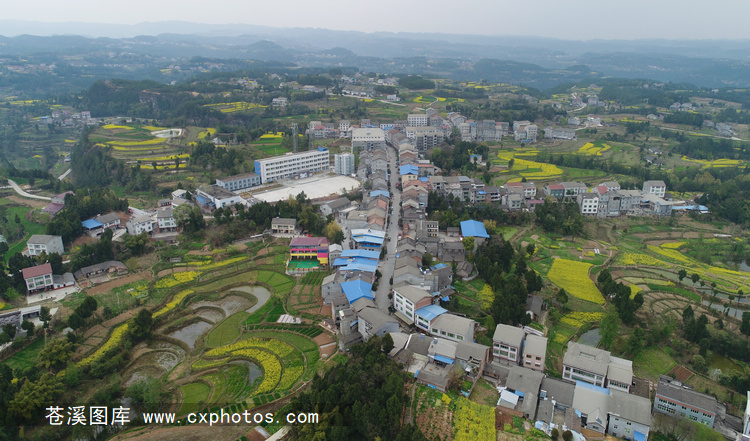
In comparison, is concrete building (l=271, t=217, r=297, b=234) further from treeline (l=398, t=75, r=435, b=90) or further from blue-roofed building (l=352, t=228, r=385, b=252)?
treeline (l=398, t=75, r=435, b=90)

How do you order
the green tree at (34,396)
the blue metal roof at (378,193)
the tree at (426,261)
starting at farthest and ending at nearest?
the blue metal roof at (378,193), the tree at (426,261), the green tree at (34,396)

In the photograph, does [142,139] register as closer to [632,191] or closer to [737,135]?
[632,191]

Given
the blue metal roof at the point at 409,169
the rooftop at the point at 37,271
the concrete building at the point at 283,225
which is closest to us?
the rooftop at the point at 37,271

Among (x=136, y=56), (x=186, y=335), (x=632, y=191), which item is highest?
(x=136, y=56)

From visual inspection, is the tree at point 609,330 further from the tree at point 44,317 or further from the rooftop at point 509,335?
the tree at point 44,317

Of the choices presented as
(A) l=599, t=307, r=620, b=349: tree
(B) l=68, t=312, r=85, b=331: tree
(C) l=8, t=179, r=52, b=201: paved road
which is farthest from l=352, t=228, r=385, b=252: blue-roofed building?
(C) l=8, t=179, r=52, b=201: paved road

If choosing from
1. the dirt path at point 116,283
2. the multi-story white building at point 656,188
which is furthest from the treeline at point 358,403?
the multi-story white building at point 656,188

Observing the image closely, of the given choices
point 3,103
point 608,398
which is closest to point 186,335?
point 608,398
